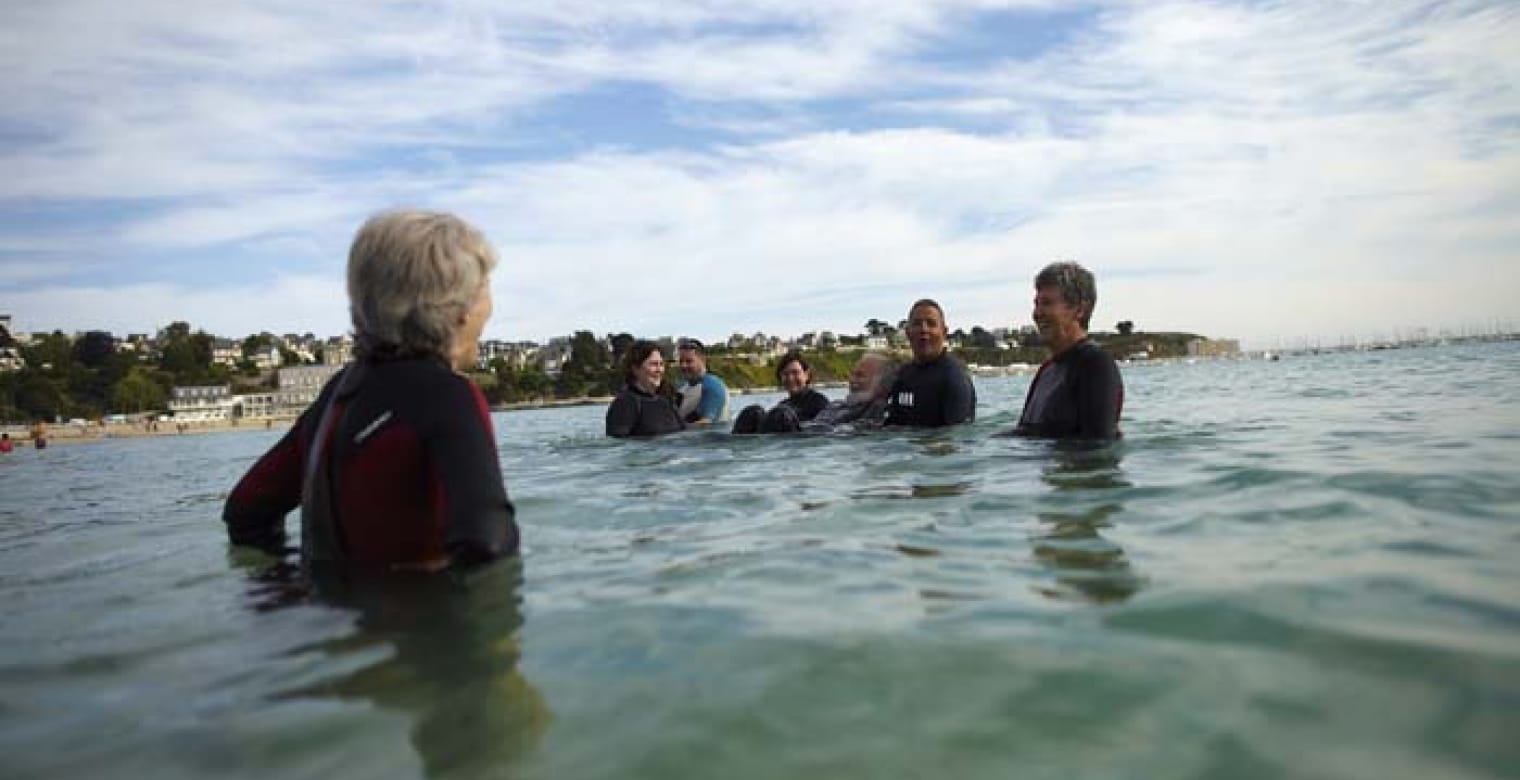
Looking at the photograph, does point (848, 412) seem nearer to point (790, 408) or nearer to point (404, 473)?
point (790, 408)

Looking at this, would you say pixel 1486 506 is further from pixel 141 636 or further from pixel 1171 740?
pixel 141 636

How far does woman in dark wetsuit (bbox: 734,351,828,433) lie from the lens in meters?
13.3

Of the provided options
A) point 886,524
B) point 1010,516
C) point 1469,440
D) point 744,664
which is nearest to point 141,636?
point 744,664

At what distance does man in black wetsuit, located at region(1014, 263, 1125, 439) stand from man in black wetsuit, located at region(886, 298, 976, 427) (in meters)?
2.43

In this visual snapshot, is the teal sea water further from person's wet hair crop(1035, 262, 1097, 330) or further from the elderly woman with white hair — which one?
person's wet hair crop(1035, 262, 1097, 330)

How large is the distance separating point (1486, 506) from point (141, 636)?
6461mm

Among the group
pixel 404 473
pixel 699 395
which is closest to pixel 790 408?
pixel 699 395

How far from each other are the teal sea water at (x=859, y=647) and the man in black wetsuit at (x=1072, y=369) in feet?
7.76

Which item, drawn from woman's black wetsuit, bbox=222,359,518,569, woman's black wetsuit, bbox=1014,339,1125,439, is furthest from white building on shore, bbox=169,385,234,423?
woman's black wetsuit, bbox=222,359,518,569

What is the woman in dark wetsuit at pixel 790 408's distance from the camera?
13305 millimetres

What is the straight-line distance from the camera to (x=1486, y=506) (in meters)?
5.01

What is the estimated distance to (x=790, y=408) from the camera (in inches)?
536

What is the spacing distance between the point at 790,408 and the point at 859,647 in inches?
414

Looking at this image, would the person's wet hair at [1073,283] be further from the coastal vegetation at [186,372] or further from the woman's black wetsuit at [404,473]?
the coastal vegetation at [186,372]
